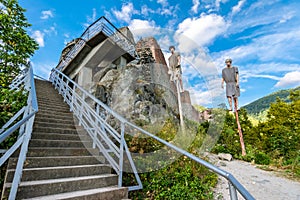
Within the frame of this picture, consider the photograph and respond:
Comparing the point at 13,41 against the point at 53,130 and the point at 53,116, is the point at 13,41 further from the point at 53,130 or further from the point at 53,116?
the point at 53,130

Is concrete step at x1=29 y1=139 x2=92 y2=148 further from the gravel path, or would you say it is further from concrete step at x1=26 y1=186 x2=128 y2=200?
the gravel path

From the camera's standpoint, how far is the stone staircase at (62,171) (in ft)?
6.01

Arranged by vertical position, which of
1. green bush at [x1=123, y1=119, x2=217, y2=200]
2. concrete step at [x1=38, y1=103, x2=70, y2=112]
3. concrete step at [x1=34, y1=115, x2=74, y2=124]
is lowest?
green bush at [x1=123, y1=119, x2=217, y2=200]

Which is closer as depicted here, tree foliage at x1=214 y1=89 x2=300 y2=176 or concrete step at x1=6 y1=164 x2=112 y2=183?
A: concrete step at x1=6 y1=164 x2=112 y2=183

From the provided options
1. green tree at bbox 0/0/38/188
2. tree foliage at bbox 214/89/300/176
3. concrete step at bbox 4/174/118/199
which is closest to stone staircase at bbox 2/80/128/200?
concrete step at bbox 4/174/118/199

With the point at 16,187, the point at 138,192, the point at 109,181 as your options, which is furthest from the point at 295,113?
the point at 16,187

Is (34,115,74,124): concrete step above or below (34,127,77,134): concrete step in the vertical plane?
above

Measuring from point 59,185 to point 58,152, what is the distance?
0.83m

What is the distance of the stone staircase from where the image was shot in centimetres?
183

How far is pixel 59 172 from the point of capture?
2.18 metres

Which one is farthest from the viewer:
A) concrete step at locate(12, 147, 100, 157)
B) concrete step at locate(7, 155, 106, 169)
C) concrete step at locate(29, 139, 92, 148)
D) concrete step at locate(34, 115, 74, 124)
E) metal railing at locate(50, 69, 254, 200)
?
concrete step at locate(34, 115, 74, 124)

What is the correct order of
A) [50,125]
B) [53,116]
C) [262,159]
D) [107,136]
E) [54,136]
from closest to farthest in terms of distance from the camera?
[107,136]
[54,136]
[50,125]
[53,116]
[262,159]

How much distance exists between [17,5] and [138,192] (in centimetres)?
1014

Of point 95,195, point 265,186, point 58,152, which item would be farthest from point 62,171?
point 265,186
